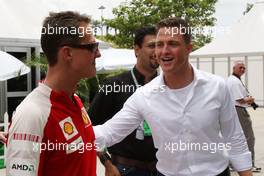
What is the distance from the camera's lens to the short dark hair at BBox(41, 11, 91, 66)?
227 centimetres

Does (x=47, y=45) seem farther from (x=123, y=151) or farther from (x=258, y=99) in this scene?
(x=258, y=99)

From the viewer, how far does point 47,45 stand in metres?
2.28

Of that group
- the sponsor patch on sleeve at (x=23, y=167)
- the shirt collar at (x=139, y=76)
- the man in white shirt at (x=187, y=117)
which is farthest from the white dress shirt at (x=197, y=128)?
the sponsor patch on sleeve at (x=23, y=167)

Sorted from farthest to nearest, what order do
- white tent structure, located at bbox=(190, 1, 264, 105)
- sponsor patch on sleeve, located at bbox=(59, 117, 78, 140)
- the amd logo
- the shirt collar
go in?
1. white tent structure, located at bbox=(190, 1, 264, 105)
2. the shirt collar
3. sponsor patch on sleeve, located at bbox=(59, 117, 78, 140)
4. the amd logo

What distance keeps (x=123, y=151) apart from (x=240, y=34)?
839 inches

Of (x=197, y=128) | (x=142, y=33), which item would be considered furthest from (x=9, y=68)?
(x=197, y=128)

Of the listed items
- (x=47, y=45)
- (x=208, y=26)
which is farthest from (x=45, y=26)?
(x=208, y=26)

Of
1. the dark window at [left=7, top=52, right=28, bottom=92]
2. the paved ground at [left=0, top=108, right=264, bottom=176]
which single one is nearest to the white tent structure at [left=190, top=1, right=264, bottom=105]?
the paved ground at [left=0, top=108, right=264, bottom=176]

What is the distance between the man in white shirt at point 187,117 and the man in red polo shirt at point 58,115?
0.57m

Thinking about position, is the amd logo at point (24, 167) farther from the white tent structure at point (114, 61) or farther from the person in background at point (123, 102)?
the white tent structure at point (114, 61)

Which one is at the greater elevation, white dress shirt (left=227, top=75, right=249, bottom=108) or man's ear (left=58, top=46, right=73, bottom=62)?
man's ear (left=58, top=46, right=73, bottom=62)

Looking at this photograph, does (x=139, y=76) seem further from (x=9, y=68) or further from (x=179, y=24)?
(x=9, y=68)

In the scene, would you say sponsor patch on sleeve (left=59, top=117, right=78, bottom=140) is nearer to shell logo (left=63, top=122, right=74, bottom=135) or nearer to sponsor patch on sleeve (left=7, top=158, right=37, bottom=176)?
shell logo (left=63, top=122, right=74, bottom=135)

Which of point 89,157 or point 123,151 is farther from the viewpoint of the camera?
point 123,151
